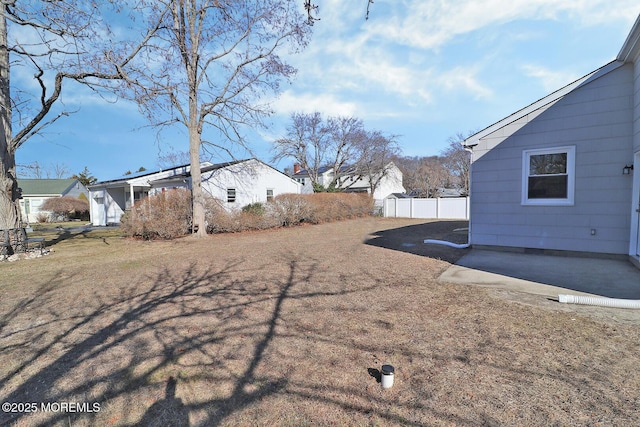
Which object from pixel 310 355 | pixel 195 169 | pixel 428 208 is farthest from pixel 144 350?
A: pixel 428 208

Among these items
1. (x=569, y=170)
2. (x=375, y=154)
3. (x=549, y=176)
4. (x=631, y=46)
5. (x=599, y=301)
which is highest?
(x=375, y=154)

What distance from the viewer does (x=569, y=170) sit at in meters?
6.95

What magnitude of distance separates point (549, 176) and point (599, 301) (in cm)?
425

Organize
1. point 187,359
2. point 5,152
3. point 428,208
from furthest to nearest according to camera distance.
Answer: point 428,208 → point 5,152 → point 187,359

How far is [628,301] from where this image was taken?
3.82 m

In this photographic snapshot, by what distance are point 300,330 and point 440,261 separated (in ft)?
14.6

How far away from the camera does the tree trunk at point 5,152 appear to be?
348 inches

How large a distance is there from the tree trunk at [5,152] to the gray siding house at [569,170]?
1314 cm

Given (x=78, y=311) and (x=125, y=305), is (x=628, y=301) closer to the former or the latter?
(x=125, y=305)

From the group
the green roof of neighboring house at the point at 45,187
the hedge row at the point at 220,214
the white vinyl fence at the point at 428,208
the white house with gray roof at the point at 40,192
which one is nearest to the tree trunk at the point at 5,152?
the hedge row at the point at 220,214

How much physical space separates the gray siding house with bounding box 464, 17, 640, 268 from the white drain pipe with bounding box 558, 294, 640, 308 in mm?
2719

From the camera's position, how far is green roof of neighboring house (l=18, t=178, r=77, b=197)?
3525cm

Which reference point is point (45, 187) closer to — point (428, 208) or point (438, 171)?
point (428, 208)

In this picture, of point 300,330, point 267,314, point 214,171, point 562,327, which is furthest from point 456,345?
point 214,171
